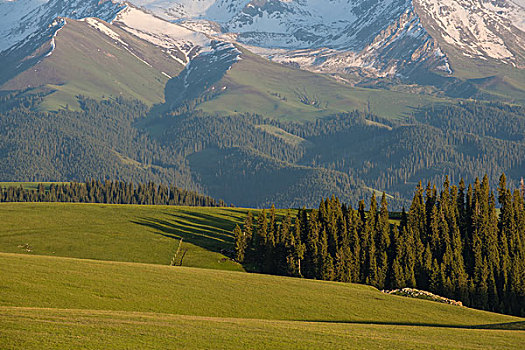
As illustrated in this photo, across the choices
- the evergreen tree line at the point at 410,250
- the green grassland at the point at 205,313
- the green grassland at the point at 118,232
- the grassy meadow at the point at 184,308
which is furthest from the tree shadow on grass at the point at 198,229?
the green grassland at the point at 205,313

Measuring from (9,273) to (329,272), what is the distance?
2783 inches

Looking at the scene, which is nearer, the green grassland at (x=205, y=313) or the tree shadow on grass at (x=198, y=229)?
the green grassland at (x=205, y=313)

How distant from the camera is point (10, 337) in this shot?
4944cm

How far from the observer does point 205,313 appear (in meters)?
75.0

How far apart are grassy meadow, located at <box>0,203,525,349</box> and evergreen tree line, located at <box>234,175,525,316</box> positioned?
12.2m

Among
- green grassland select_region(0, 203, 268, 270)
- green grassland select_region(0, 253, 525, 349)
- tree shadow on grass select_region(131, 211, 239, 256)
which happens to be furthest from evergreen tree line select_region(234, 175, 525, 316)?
green grassland select_region(0, 253, 525, 349)

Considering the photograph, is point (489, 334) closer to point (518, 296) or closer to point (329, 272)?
point (329, 272)

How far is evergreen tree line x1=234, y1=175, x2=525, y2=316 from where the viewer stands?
458 feet

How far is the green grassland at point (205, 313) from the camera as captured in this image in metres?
52.9

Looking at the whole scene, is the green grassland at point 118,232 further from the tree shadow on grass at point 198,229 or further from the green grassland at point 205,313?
the green grassland at point 205,313

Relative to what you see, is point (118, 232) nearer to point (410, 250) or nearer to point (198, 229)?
point (198, 229)

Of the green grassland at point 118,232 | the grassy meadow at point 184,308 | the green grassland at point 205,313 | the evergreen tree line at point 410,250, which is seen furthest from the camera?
the evergreen tree line at point 410,250

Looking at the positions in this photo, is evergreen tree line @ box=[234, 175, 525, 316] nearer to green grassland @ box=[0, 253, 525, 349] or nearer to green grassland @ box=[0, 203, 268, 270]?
green grassland @ box=[0, 203, 268, 270]

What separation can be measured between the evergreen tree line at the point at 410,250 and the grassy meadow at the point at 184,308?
480 inches
